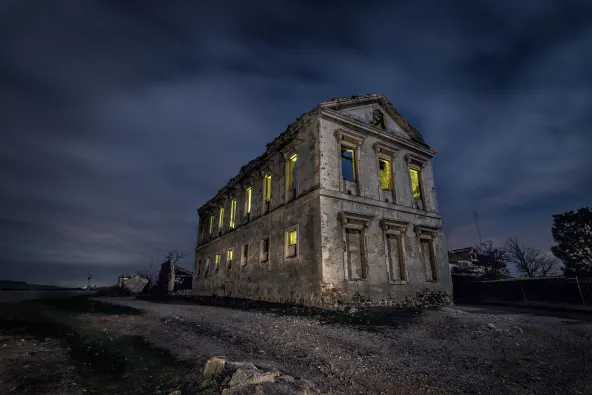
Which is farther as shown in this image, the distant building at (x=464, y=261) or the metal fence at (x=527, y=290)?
the distant building at (x=464, y=261)

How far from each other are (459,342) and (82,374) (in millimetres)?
6746

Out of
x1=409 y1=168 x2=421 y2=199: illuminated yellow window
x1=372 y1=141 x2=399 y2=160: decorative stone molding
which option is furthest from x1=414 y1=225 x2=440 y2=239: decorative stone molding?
x1=372 y1=141 x2=399 y2=160: decorative stone molding

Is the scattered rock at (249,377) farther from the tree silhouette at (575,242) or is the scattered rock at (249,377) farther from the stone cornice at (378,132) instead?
the tree silhouette at (575,242)

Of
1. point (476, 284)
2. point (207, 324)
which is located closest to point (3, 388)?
point (207, 324)

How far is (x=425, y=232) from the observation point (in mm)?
13359

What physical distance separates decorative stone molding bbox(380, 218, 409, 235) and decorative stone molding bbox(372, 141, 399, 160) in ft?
11.2

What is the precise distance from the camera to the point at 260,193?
15.1m

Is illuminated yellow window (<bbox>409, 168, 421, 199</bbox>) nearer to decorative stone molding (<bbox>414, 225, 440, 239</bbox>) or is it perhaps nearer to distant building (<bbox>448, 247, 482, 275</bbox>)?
decorative stone molding (<bbox>414, 225, 440, 239</bbox>)

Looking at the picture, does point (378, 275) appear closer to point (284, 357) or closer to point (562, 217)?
point (284, 357)

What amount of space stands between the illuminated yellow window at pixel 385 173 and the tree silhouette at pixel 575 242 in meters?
19.9

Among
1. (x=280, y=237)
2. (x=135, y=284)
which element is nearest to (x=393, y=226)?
(x=280, y=237)

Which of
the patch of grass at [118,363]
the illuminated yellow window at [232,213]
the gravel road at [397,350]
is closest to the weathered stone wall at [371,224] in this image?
the gravel road at [397,350]

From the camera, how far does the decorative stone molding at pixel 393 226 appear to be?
11771mm

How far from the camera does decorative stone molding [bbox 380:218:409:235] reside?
1177 centimetres
